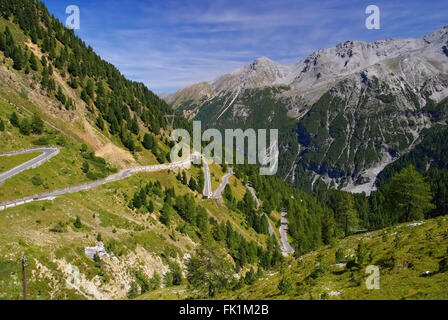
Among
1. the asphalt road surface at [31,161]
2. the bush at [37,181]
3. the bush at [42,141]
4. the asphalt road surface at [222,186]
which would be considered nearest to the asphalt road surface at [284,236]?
the asphalt road surface at [222,186]

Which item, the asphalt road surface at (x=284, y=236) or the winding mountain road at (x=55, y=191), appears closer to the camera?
the winding mountain road at (x=55, y=191)

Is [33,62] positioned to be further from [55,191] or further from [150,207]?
[150,207]

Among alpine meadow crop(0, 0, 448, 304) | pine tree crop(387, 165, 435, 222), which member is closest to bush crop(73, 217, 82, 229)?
alpine meadow crop(0, 0, 448, 304)

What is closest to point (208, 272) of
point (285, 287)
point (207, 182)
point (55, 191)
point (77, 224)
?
point (285, 287)

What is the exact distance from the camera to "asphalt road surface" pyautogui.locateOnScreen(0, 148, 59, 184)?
181ft

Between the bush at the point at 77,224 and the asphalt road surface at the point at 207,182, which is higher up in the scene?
the asphalt road surface at the point at 207,182

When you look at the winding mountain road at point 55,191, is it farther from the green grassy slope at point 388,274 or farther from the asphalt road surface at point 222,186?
the green grassy slope at point 388,274

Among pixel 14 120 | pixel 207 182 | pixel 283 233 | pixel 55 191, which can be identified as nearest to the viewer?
pixel 55 191

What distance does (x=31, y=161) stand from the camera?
61.6m

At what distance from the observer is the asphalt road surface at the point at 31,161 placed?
2178 inches

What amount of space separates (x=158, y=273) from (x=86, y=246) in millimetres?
13434

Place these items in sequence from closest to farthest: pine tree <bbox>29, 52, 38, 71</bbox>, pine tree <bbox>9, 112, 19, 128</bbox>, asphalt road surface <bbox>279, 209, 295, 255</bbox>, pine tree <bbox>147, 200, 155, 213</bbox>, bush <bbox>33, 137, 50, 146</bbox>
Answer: pine tree <bbox>147, 200, 155, 213</bbox>, pine tree <bbox>9, 112, 19, 128</bbox>, bush <bbox>33, 137, 50, 146</bbox>, pine tree <bbox>29, 52, 38, 71</bbox>, asphalt road surface <bbox>279, 209, 295, 255</bbox>

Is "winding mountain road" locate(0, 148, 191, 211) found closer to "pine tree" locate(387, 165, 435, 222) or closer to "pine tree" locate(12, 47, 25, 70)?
"pine tree" locate(12, 47, 25, 70)

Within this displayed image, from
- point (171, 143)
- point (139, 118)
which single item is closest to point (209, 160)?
point (171, 143)
